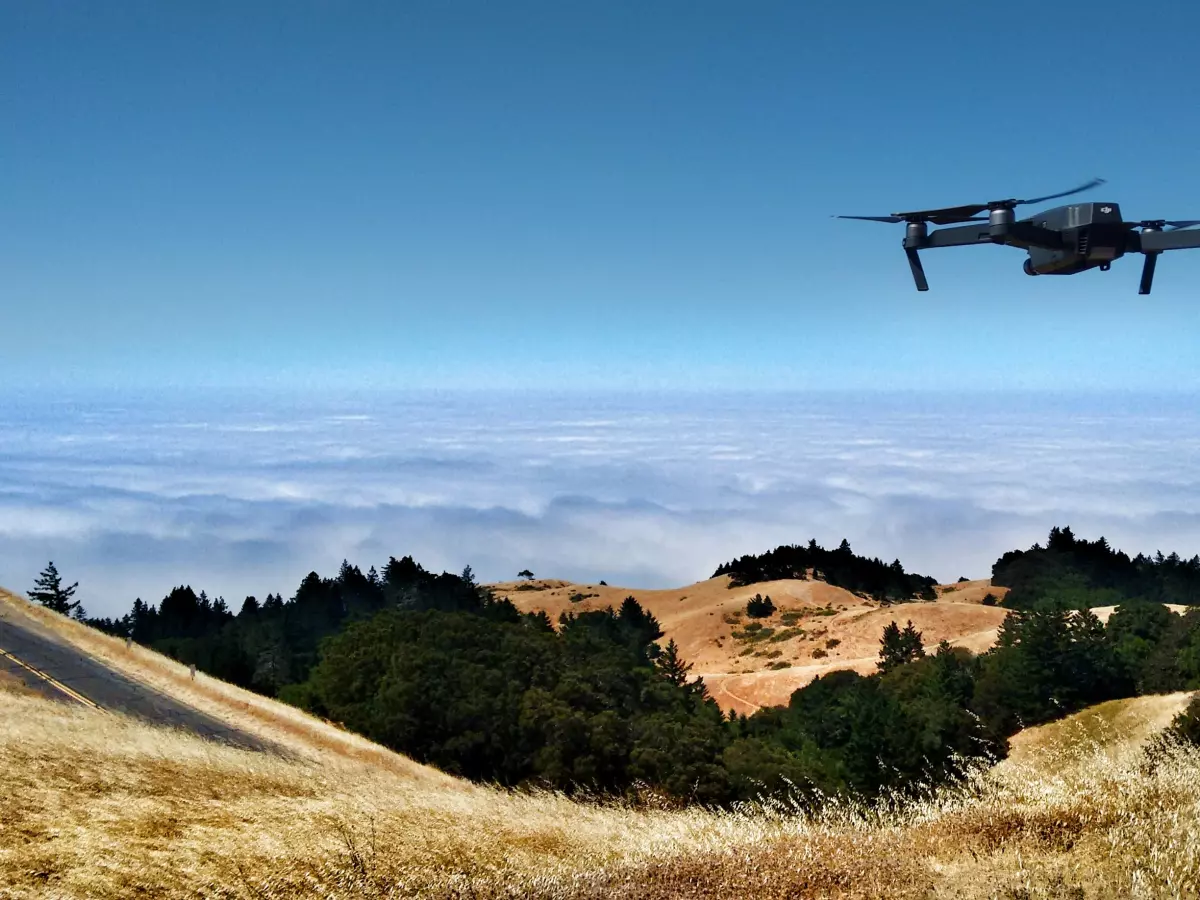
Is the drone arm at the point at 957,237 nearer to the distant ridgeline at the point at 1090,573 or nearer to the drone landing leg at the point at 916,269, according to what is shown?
the drone landing leg at the point at 916,269

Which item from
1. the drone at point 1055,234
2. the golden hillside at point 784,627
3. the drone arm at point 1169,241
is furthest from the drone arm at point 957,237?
the golden hillside at point 784,627

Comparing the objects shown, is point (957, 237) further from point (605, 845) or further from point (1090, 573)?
point (1090, 573)

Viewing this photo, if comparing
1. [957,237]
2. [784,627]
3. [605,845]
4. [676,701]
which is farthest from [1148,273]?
[784,627]

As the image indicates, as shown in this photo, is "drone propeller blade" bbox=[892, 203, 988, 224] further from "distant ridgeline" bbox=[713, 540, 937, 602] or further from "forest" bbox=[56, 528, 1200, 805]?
"distant ridgeline" bbox=[713, 540, 937, 602]

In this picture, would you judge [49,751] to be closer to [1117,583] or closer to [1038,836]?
[1038,836]

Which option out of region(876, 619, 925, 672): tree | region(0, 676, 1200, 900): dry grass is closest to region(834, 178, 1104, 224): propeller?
region(0, 676, 1200, 900): dry grass
